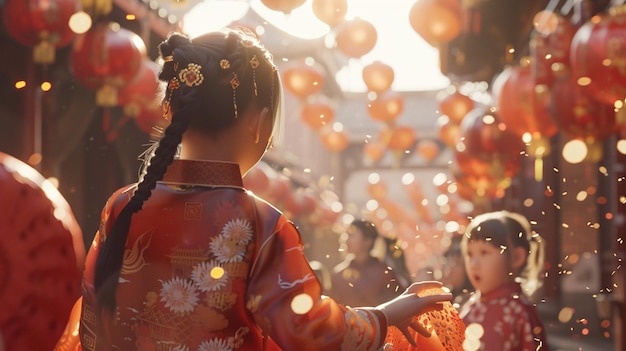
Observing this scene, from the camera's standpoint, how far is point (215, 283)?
1.77m

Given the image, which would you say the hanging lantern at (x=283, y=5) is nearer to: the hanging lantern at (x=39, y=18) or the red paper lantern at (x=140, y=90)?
the hanging lantern at (x=39, y=18)

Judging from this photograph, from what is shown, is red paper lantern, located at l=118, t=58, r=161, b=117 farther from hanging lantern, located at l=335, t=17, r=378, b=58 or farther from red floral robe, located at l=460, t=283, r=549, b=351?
red floral robe, located at l=460, t=283, r=549, b=351

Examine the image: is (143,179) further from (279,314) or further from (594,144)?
(594,144)

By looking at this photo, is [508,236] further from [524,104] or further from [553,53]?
[524,104]

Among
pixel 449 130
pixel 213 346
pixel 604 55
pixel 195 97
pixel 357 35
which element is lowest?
pixel 449 130

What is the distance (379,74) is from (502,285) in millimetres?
4345

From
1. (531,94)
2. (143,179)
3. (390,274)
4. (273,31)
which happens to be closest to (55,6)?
(390,274)

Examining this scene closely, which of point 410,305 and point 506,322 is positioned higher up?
point 410,305

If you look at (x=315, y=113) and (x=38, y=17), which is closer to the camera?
(x=38, y=17)

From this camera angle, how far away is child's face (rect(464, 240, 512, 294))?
3.65 m

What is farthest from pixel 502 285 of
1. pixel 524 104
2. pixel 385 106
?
Answer: pixel 385 106

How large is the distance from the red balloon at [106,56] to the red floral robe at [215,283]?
4.22m

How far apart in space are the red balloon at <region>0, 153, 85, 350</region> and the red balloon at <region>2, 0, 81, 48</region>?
3462mm

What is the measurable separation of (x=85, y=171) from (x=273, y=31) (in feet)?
38.6
